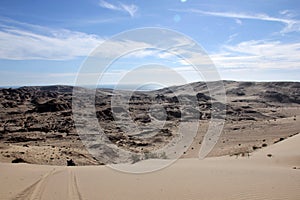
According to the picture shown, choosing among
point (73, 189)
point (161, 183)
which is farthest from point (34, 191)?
point (161, 183)

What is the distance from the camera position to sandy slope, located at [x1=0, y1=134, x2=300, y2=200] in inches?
384

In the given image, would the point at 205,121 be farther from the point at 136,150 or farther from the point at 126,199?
the point at 126,199

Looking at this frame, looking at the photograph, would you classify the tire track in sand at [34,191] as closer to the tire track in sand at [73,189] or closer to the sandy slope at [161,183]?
the sandy slope at [161,183]

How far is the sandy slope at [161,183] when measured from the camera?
9.76m

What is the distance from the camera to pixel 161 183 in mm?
11500

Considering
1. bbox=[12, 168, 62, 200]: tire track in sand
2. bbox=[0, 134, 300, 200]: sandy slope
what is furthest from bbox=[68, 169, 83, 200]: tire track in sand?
bbox=[12, 168, 62, 200]: tire track in sand

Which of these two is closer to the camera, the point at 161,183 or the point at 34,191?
the point at 34,191

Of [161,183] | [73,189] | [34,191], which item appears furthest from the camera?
[161,183]

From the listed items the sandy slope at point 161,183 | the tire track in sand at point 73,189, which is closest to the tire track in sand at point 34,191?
the sandy slope at point 161,183

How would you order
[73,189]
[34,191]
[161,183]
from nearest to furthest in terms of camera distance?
[34,191] < [73,189] < [161,183]

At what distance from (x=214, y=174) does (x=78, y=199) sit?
19.7ft

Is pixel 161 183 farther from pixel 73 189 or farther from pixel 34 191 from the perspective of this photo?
pixel 34 191

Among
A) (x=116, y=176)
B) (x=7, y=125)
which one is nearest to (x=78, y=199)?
(x=116, y=176)

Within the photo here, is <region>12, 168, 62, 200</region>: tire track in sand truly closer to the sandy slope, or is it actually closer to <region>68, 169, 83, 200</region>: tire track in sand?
the sandy slope
